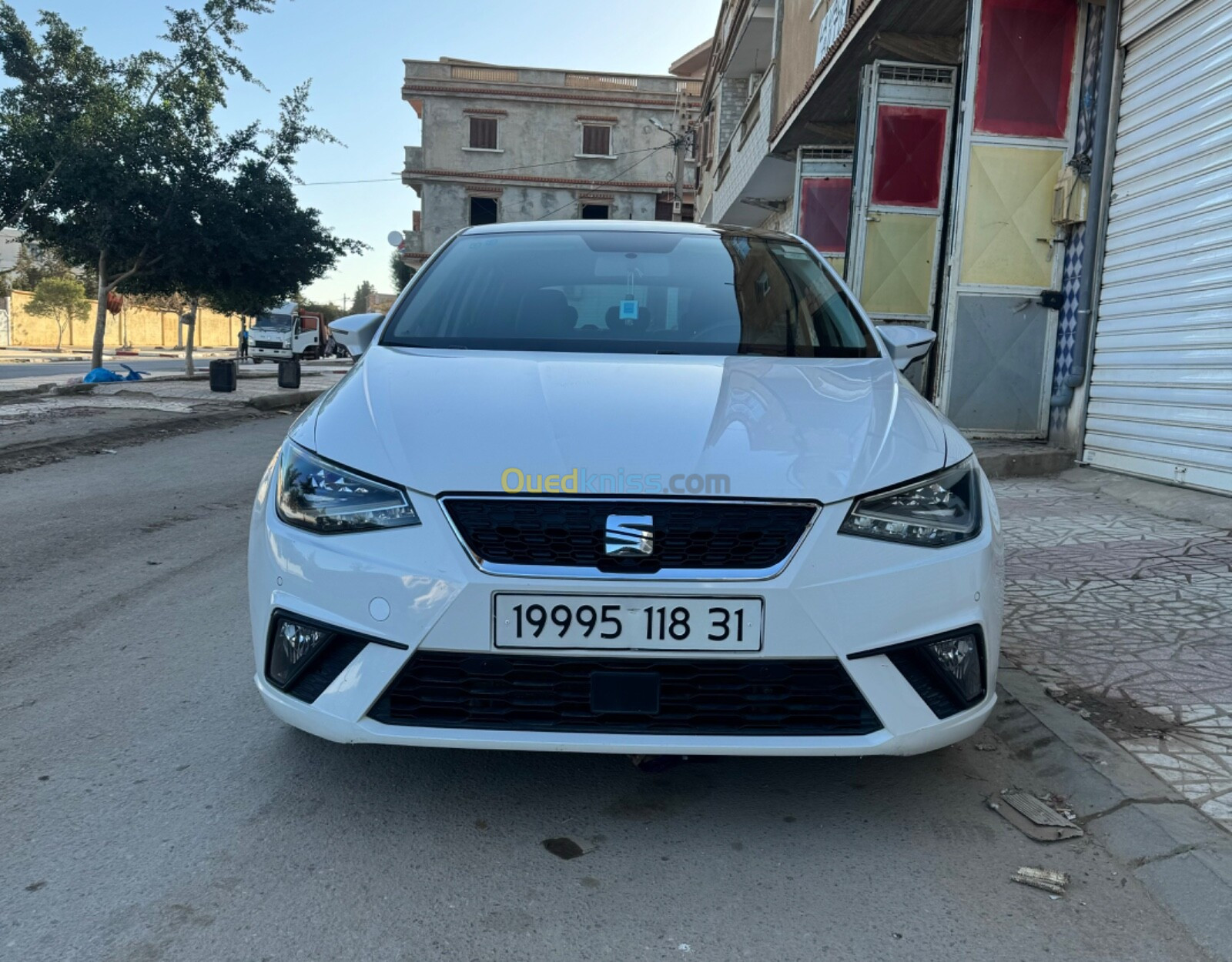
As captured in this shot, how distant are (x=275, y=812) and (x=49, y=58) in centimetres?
1867

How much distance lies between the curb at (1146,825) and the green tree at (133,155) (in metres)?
17.6

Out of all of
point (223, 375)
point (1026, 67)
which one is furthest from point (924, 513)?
point (223, 375)

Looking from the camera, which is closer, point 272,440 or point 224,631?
point 224,631

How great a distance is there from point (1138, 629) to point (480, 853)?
109 inches

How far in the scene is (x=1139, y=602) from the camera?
4.19 metres

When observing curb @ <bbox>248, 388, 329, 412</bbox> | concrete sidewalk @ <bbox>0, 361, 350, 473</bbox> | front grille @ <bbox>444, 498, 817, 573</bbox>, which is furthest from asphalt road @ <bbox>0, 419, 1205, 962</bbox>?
curb @ <bbox>248, 388, 329, 412</bbox>

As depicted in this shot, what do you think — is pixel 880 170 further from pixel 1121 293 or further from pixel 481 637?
pixel 481 637

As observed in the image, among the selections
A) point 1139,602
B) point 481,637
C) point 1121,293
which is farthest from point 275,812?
point 1121,293

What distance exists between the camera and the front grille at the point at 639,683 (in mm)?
2211

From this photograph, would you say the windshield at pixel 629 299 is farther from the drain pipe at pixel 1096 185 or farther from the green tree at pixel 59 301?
the green tree at pixel 59 301

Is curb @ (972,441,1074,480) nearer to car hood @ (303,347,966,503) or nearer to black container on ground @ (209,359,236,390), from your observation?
car hood @ (303,347,966,503)

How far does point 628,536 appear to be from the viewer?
2.19 metres

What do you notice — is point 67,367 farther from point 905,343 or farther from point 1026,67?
point 905,343

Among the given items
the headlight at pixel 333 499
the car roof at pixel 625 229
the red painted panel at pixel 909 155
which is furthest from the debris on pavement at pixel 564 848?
the red painted panel at pixel 909 155
